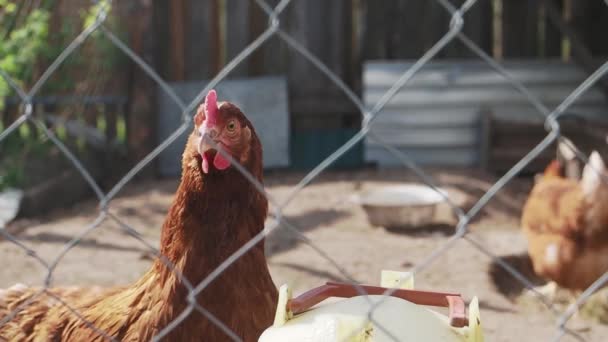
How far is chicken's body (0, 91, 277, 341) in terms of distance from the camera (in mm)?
1854

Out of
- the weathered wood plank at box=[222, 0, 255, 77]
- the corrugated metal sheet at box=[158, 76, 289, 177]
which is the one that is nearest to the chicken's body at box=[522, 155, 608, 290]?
the corrugated metal sheet at box=[158, 76, 289, 177]

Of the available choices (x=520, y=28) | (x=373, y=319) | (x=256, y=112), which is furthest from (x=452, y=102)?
(x=373, y=319)

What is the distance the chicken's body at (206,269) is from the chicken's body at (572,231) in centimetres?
209

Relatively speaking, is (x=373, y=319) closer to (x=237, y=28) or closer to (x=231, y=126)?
(x=231, y=126)

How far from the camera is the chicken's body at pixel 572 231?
353 centimetres

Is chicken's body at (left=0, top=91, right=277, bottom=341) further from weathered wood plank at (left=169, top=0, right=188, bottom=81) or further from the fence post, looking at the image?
weathered wood plank at (left=169, top=0, right=188, bottom=81)

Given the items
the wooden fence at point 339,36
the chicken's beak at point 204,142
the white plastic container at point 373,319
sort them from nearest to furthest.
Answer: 1. the white plastic container at point 373,319
2. the chicken's beak at point 204,142
3. the wooden fence at point 339,36

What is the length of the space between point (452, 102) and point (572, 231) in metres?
3.19

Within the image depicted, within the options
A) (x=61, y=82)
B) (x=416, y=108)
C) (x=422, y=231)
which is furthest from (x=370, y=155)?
(x=61, y=82)

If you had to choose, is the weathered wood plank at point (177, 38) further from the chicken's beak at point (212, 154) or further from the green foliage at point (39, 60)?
the chicken's beak at point (212, 154)

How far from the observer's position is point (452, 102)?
6684 mm

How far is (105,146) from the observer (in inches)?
254

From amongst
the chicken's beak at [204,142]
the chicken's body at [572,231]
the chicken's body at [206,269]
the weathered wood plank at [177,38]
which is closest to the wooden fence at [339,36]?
the weathered wood plank at [177,38]

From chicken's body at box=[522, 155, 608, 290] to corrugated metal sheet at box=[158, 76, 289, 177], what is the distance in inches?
132
